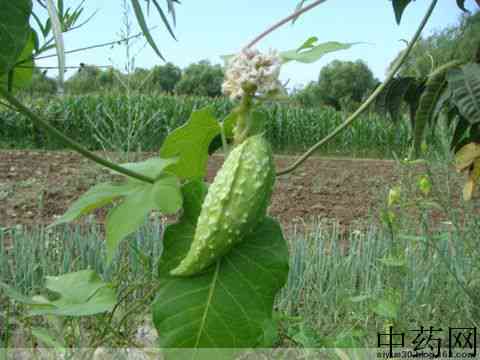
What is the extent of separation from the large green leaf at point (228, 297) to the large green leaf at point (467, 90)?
0.27 m

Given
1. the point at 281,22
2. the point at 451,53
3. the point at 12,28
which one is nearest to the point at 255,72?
the point at 281,22

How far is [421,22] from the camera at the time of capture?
57 centimetres

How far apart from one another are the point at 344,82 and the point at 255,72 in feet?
81.0

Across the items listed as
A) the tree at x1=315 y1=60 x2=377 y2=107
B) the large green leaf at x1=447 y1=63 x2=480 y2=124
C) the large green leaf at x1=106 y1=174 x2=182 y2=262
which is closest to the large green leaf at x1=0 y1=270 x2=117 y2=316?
the large green leaf at x1=106 y1=174 x2=182 y2=262

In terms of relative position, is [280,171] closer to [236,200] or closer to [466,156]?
[236,200]

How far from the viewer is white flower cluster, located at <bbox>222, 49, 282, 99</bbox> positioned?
1.50 ft

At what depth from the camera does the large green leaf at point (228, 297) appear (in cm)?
47

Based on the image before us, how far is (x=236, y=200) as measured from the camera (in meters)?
0.42

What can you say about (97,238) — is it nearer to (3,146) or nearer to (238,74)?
(238,74)

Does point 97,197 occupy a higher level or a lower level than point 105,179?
higher

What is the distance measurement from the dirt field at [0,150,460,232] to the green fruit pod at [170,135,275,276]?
2.27 meters

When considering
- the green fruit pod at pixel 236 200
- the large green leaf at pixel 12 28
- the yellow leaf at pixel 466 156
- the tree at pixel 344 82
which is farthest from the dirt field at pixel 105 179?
the tree at pixel 344 82

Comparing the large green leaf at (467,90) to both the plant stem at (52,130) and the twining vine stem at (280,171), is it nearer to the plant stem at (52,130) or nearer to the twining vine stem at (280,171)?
the twining vine stem at (280,171)

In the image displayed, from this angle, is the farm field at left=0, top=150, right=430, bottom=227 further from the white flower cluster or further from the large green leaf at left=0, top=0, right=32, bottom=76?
the large green leaf at left=0, top=0, right=32, bottom=76
